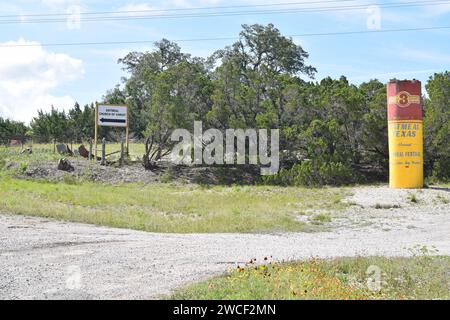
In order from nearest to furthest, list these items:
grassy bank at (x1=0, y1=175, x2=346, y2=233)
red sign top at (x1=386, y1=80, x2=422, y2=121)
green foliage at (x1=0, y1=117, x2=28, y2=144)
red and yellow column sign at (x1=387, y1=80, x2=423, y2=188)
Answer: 1. grassy bank at (x1=0, y1=175, x2=346, y2=233)
2. red sign top at (x1=386, y1=80, x2=422, y2=121)
3. red and yellow column sign at (x1=387, y1=80, x2=423, y2=188)
4. green foliage at (x1=0, y1=117, x2=28, y2=144)

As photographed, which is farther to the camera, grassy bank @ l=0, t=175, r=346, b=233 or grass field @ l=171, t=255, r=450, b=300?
grassy bank @ l=0, t=175, r=346, b=233

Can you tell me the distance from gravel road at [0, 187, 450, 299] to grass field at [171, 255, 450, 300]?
798 millimetres

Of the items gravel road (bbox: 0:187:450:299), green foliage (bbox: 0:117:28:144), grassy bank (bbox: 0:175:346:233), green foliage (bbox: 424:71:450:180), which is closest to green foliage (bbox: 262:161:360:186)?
grassy bank (bbox: 0:175:346:233)

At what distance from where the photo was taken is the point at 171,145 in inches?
1452

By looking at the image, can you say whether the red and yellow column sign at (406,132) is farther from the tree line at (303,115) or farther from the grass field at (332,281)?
the grass field at (332,281)

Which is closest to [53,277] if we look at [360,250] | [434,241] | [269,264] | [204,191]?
[269,264]

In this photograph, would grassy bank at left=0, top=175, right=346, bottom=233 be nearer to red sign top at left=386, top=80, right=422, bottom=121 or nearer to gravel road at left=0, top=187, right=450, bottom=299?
gravel road at left=0, top=187, right=450, bottom=299

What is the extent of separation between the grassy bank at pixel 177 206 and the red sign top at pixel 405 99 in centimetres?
507

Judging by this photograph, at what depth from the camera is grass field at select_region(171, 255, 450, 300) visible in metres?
7.85

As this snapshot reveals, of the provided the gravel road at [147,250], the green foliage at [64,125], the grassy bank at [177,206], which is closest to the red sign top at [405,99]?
the grassy bank at [177,206]

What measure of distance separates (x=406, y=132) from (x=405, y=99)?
1714mm

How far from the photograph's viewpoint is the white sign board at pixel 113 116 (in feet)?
→ 117

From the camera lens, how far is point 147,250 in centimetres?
1201
